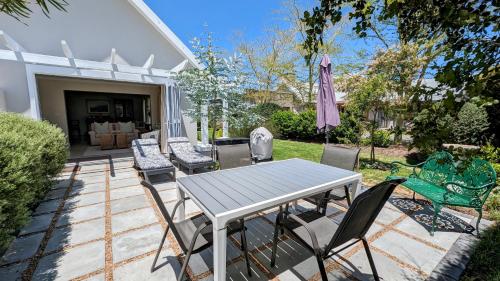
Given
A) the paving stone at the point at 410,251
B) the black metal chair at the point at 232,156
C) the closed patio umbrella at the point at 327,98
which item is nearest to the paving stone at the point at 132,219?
the black metal chair at the point at 232,156

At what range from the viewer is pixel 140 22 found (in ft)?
26.0

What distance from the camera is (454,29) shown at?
97 cm

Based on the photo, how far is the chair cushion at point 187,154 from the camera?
6308mm

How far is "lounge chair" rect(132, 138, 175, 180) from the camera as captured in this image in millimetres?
5590

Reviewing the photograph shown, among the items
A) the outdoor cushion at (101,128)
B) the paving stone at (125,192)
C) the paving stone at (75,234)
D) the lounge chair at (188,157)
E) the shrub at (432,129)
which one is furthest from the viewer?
the outdoor cushion at (101,128)

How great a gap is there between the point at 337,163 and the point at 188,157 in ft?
13.8

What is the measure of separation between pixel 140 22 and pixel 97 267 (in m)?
8.07

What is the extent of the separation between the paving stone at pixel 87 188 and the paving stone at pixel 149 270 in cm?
317

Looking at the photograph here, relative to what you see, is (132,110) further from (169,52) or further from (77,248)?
(77,248)

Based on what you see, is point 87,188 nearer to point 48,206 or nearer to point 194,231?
point 48,206

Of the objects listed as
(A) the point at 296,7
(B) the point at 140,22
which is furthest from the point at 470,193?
(A) the point at 296,7

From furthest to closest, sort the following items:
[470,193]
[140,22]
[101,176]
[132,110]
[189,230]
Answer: [132,110] < [140,22] < [101,176] < [470,193] < [189,230]

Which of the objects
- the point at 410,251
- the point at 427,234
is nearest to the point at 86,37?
the point at 410,251

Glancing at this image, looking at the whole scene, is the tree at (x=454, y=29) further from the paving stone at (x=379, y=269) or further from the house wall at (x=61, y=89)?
the house wall at (x=61, y=89)
